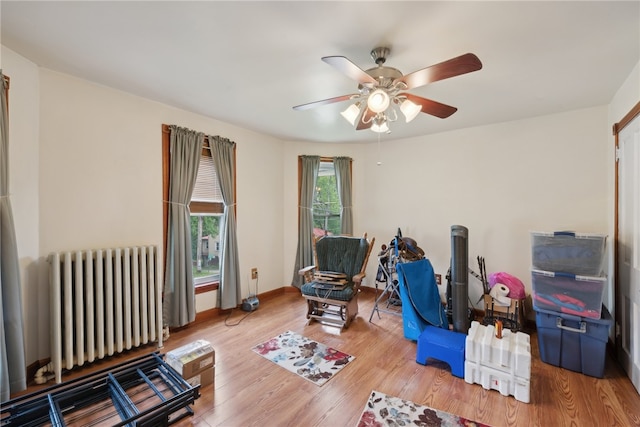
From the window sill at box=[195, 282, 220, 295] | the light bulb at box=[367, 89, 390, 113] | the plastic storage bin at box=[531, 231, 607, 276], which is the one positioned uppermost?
the light bulb at box=[367, 89, 390, 113]

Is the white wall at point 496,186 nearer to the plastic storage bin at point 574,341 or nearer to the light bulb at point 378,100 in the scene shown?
the plastic storage bin at point 574,341

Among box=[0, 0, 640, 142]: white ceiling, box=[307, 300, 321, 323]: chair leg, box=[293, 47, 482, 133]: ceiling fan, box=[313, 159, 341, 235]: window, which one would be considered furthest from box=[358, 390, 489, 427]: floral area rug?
box=[313, 159, 341, 235]: window

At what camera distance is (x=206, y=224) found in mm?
3520

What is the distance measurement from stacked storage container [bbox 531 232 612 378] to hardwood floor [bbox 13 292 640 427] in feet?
0.50

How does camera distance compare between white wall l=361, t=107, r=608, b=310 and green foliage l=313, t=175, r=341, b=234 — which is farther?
green foliage l=313, t=175, r=341, b=234

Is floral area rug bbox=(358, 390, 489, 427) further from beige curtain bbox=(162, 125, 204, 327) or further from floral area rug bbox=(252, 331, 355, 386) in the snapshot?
beige curtain bbox=(162, 125, 204, 327)

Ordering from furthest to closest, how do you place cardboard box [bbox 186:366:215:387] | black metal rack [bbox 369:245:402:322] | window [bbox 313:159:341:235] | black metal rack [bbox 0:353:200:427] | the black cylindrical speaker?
1. window [bbox 313:159:341:235]
2. black metal rack [bbox 369:245:402:322]
3. the black cylindrical speaker
4. cardboard box [bbox 186:366:215:387]
5. black metal rack [bbox 0:353:200:427]

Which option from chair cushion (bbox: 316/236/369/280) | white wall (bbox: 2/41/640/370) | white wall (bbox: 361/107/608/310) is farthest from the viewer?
chair cushion (bbox: 316/236/369/280)

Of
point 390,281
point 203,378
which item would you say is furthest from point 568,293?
point 203,378

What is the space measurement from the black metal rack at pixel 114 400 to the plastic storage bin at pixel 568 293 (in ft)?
9.73

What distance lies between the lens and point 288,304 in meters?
3.96

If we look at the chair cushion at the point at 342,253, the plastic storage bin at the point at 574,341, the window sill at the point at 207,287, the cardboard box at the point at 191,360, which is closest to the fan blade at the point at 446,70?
the chair cushion at the point at 342,253

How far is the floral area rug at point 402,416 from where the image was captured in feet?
5.77

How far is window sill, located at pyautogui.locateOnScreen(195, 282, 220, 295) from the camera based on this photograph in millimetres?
3324
